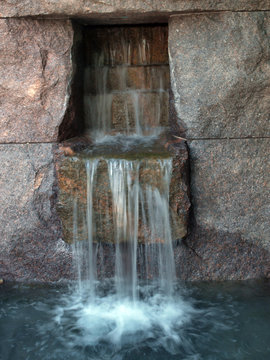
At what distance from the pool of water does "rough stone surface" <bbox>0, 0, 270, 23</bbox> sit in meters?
2.30

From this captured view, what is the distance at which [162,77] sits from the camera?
12.8ft

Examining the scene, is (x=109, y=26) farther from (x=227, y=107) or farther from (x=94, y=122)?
(x=227, y=107)

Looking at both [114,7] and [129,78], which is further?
[129,78]

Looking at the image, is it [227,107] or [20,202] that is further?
[20,202]

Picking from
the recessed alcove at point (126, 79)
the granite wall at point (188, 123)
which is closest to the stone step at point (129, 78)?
the recessed alcove at point (126, 79)

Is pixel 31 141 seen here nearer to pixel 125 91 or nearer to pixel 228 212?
pixel 125 91

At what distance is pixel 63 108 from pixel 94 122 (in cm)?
57

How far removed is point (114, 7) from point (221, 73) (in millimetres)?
989

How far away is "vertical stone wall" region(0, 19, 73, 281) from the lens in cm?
326

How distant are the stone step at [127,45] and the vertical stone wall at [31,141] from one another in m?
0.66

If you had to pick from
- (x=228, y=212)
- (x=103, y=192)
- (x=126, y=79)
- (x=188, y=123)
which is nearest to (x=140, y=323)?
(x=103, y=192)

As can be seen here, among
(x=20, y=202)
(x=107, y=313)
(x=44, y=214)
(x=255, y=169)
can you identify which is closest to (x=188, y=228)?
(x=255, y=169)

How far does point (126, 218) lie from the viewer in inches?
128

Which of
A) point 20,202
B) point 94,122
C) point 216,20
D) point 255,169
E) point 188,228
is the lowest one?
point 188,228
